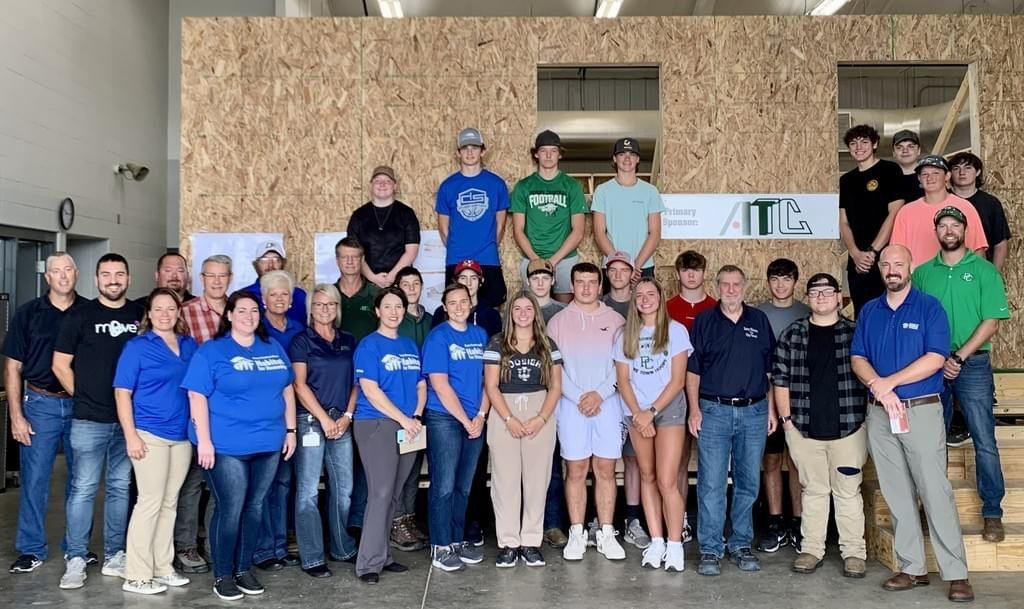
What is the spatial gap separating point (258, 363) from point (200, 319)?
2.60ft

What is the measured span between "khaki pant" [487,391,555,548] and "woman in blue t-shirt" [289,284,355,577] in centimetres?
83

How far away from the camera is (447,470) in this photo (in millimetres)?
4715

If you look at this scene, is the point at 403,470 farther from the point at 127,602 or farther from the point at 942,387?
the point at 942,387

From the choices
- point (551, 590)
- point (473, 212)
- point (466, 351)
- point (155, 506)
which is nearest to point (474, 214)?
point (473, 212)

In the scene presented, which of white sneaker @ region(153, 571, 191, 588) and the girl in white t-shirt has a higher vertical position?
the girl in white t-shirt

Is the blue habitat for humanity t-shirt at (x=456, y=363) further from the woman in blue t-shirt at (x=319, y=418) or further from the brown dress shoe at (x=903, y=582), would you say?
the brown dress shoe at (x=903, y=582)

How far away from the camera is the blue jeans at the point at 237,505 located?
4.12m

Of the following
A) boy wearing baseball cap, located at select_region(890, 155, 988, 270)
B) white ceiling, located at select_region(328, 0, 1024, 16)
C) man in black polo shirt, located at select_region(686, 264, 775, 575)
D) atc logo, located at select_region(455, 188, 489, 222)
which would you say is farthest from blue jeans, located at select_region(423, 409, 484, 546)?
white ceiling, located at select_region(328, 0, 1024, 16)

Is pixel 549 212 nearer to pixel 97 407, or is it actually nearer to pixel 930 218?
pixel 930 218

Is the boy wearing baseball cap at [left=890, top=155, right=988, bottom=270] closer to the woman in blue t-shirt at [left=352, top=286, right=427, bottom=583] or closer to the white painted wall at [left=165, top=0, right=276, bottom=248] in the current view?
the woman in blue t-shirt at [left=352, top=286, right=427, bottom=583]

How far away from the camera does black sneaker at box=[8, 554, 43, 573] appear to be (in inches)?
187

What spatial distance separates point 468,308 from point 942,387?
2.57m

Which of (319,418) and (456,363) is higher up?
(456,363)

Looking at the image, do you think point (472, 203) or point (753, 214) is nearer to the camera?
point (472, 203)
